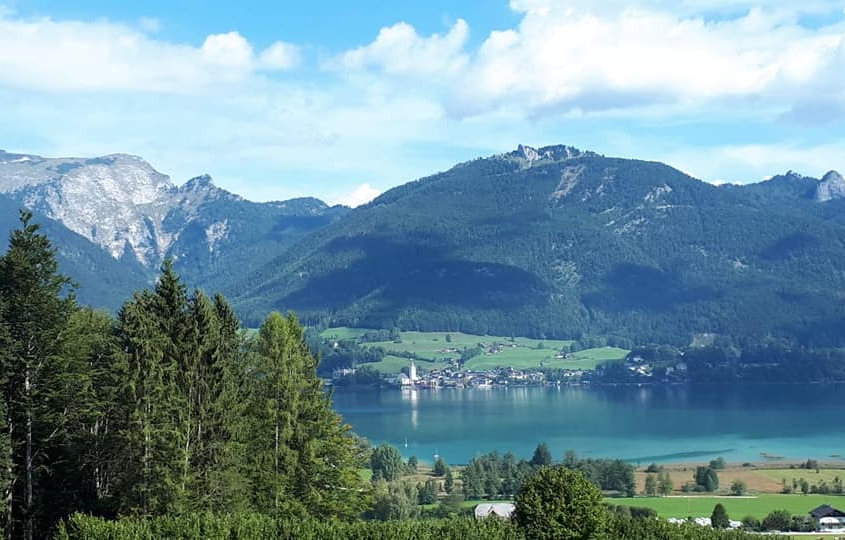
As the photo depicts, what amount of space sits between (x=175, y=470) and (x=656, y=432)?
93.2 meters

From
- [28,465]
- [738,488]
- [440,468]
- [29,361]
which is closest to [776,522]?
[738,488]

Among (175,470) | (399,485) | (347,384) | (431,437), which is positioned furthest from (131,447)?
(347,384)

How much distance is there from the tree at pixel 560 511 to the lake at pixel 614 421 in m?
61.7

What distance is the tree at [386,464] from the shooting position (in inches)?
2579

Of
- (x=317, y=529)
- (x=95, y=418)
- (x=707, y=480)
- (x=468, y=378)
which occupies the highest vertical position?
(x=95, y=418)

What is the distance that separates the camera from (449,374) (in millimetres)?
185625

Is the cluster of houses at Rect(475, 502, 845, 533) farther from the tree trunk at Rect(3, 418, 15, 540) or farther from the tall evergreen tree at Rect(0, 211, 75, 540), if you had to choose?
the tree trunk at Rect(3, 418, 15, 540)

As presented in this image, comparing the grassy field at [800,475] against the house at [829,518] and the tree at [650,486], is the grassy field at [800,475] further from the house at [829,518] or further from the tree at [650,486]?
the house at [829,518]

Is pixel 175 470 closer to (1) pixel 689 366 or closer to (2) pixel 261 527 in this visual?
(2) pixel 261 527

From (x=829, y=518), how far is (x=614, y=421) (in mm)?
63723

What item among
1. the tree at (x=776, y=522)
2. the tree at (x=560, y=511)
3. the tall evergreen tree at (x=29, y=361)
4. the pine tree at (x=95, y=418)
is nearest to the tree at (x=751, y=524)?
the tree at (x=776, y=522)

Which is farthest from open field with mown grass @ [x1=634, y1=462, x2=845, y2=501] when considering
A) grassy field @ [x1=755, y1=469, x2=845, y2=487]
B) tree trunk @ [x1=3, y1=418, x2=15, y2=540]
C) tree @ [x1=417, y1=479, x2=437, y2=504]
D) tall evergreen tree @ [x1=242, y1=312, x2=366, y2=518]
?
tree trunk @ [x1=3, y1=418, x2=15, y2=540]

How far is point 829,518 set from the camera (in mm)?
54125

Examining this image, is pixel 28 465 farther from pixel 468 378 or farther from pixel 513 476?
pixel 468 378
